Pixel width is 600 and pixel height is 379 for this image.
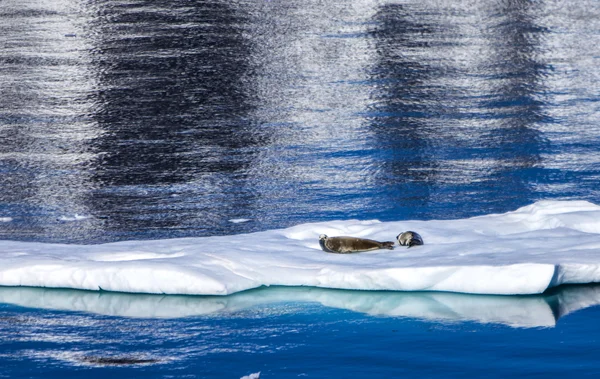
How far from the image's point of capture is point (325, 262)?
7.39 m

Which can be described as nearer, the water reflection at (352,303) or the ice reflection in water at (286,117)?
the water reflection at (352,303)

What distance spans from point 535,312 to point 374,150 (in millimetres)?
4849

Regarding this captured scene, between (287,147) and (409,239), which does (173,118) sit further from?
(409,239)

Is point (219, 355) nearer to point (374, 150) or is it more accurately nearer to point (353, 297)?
point (353, 297)

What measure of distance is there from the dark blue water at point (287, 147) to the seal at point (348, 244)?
2.75 feet

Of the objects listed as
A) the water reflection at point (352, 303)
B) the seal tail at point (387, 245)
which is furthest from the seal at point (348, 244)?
the water reflection at point (352, 303)

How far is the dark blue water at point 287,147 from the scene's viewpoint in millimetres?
6312

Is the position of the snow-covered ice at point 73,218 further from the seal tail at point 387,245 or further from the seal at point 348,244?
the seal tail at point 387,245

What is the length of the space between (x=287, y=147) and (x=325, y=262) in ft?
14.4

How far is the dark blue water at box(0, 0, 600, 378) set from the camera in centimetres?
631

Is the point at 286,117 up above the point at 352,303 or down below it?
above

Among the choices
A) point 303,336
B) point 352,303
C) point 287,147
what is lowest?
point 303,336

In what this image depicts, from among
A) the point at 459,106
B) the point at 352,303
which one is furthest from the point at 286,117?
the point at 352,303

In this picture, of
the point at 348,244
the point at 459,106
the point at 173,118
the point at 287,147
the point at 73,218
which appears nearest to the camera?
the point at 348,244
